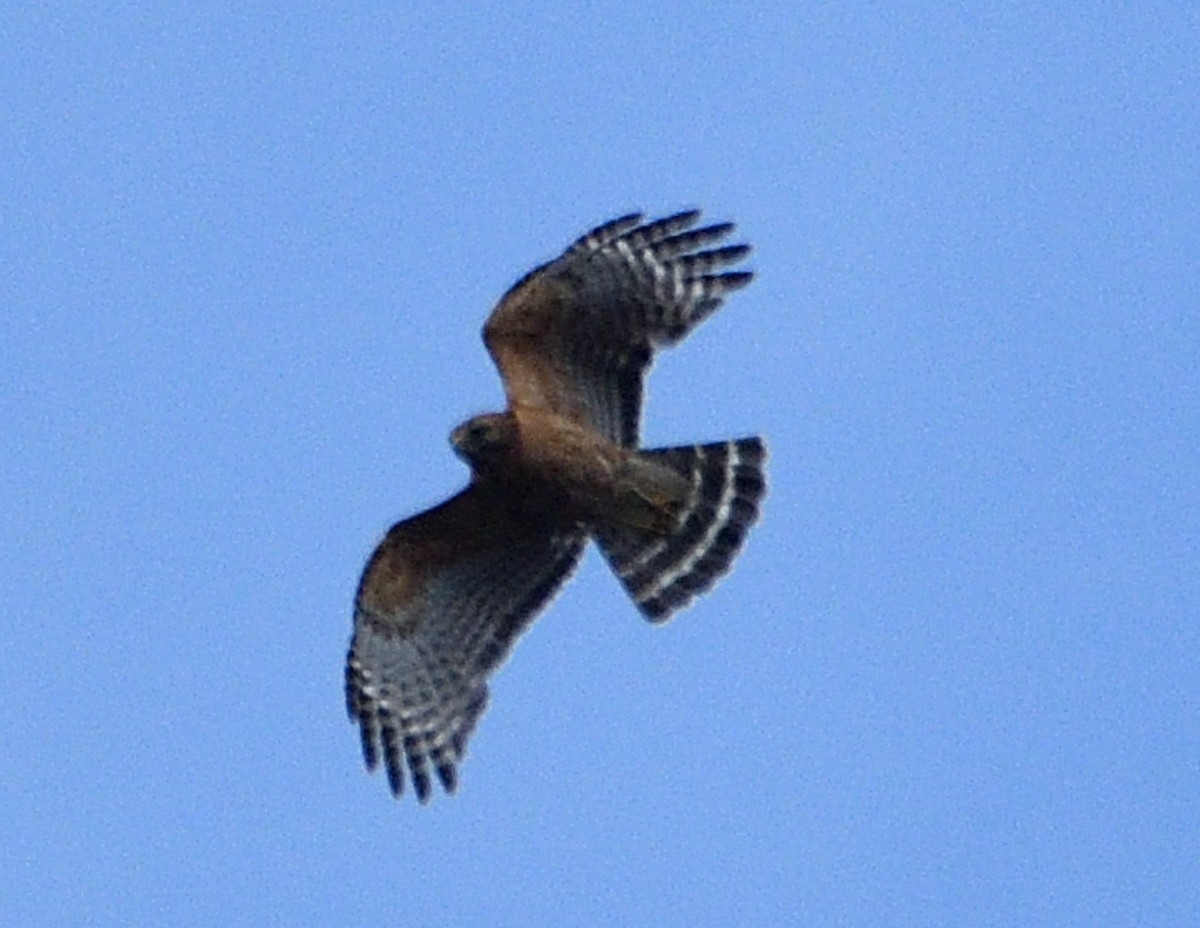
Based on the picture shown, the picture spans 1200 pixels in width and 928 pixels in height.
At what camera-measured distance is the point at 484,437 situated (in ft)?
35.8

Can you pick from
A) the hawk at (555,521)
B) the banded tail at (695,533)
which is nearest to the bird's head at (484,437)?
the hawk at (555,521)

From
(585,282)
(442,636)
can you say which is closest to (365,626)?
(442,636)

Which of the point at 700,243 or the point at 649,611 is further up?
the point at 700,243

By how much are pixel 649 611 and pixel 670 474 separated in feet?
2.12

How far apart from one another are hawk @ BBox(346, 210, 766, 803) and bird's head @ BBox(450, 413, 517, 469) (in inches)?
10.7

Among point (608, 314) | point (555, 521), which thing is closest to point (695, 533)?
point (555, 521)

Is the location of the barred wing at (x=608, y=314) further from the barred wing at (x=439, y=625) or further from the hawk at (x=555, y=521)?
the barred wing at (x=439, y=625)

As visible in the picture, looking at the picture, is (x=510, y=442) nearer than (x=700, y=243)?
Yes

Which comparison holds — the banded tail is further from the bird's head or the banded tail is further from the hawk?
the bird's head

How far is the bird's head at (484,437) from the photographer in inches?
429

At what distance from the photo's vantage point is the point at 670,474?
11.5 meters

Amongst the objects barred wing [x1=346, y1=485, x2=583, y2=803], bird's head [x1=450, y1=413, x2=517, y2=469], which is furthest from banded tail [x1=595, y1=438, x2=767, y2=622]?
bird's head [x1=450, y1=413, x2=517, y2=469]

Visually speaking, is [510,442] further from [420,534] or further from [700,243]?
[700,243]

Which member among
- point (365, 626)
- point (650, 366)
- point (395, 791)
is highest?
point (650, 366)
